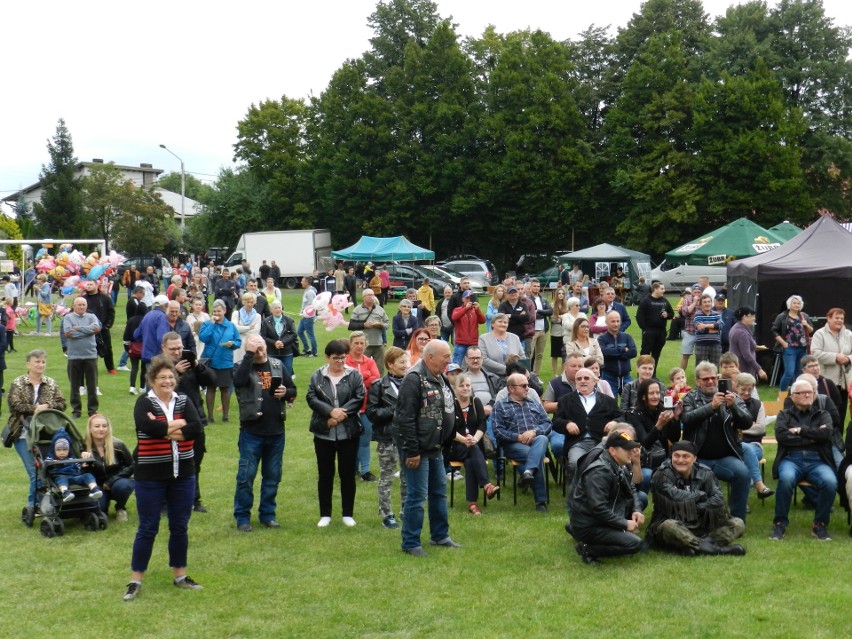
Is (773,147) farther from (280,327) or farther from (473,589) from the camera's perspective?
(473,589)

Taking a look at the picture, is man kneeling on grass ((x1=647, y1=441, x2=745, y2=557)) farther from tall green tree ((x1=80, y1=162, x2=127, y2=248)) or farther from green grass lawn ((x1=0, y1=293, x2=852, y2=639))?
tall green tree ((x1=80, y1=162, x2=127, y2=248))

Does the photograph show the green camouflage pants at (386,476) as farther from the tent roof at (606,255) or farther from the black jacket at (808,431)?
the tent roof at (606,255)

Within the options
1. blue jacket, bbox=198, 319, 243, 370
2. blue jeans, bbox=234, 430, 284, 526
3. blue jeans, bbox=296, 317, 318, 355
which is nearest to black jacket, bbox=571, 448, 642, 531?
blue jeans, bbox=234, 430, 284, 526

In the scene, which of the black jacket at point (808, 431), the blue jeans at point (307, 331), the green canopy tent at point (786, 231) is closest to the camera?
the black jacket at point (808, 431)

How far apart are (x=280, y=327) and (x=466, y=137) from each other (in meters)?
36.2

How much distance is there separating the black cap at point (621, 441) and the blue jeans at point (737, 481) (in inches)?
53.1

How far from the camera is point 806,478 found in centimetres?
807

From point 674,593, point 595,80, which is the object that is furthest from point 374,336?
point 595,80

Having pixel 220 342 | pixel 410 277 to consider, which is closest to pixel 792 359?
pixel 220 342

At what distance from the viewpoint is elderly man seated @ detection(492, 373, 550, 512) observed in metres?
8.80

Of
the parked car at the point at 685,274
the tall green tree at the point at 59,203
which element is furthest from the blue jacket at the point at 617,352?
the tall green tree at the point at 59,203

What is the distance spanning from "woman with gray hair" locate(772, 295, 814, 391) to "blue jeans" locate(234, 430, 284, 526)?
26.9ft

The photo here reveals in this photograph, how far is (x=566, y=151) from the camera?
46.4 m

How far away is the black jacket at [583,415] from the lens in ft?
28.2
